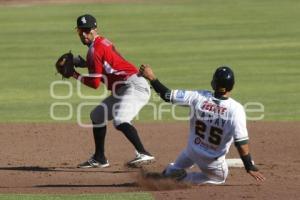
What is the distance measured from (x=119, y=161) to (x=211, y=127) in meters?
2.76

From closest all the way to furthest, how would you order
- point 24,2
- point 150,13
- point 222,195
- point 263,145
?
point 222,195 < point 263,145 < point 150,13 < point 24,2

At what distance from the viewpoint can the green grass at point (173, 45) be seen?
52.4ft

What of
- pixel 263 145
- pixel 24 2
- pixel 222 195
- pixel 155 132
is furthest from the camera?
pixel 24 2

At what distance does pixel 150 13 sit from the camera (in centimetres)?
3059

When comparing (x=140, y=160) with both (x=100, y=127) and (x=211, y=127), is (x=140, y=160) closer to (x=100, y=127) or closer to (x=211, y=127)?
(x=100, y=127)

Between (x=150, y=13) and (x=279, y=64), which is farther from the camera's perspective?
(x=150, y=13)

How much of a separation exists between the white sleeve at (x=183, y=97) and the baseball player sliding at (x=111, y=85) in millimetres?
1684

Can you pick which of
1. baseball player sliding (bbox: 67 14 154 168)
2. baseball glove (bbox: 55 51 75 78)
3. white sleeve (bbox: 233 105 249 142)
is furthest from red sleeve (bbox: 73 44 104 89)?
white sleeve (bbox: 233 105 249 142)

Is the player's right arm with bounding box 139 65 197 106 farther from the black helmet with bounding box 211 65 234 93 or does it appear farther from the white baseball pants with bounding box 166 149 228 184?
the white baseball pants with bounding box 166 149 228 184

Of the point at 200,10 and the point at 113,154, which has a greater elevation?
the point at 200,10

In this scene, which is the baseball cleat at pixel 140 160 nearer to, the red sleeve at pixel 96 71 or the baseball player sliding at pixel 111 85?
the baseball player sliding at pixel 111 85

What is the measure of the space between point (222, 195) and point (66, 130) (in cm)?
534

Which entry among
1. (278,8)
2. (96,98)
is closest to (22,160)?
(96,98)

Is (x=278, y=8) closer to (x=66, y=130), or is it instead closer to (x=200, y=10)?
(x=200, y=10)
